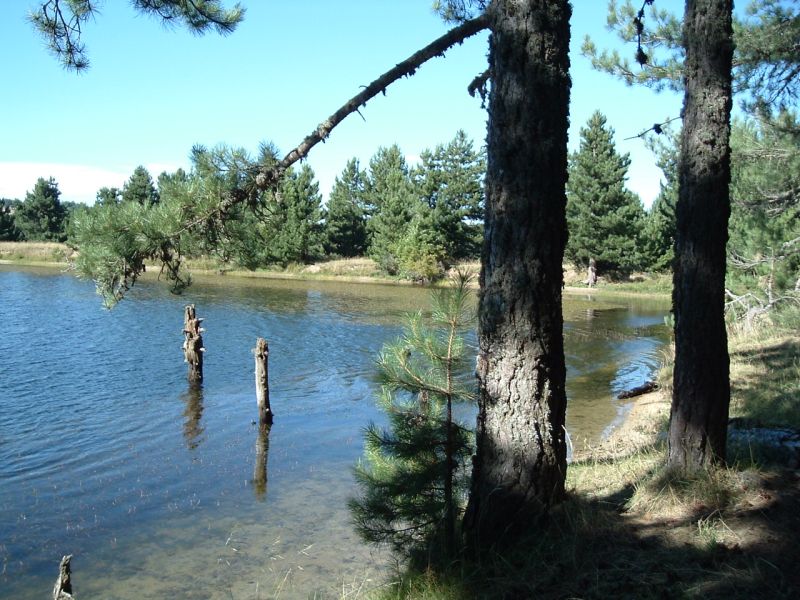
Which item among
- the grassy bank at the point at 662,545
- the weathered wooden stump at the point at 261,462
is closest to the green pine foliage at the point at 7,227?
Result: the weathered wooden stump at the point at 261,462

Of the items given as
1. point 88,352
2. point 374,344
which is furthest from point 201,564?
point 374,344

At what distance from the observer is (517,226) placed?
407cm

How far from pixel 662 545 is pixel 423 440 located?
5.04 ft

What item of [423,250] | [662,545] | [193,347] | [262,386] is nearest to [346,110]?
[662,545]

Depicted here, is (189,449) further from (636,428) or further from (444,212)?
(444,212)

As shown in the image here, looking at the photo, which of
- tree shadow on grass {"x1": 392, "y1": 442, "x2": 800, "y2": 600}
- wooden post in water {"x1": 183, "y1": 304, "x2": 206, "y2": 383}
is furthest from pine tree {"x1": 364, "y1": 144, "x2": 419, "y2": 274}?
tree shadow on grass {"x1": 392, "y1": 442, "x2": 800, "y2": 600}

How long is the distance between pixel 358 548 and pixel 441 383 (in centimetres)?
370

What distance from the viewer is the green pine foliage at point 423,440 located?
173 inches

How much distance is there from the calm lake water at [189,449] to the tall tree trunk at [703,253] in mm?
2043

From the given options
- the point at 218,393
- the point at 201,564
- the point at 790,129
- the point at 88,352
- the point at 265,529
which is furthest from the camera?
the point at 88,352

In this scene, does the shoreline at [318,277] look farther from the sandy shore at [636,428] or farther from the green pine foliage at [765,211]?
the sandy shore at [636,428]

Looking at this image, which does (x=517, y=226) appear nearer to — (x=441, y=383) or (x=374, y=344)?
(x=441, y=383)

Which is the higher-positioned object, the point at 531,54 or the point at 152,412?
the point at 531,54

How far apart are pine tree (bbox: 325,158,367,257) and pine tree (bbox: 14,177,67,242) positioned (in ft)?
80.9
